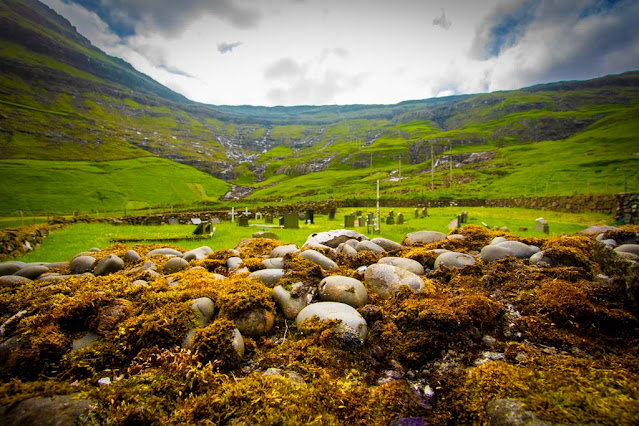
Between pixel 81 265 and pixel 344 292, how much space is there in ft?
25.0

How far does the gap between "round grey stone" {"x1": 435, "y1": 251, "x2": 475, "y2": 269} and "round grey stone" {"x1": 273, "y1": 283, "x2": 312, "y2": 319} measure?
3.93 meters

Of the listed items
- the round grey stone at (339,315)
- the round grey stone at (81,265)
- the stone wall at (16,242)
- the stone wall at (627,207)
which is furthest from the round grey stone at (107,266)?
the stone wall at (627,207)

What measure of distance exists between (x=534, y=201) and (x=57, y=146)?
14104 centimetres

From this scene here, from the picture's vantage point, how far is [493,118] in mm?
169375

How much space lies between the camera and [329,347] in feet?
13.7

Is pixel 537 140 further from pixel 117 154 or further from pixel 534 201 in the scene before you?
pixel 117 154

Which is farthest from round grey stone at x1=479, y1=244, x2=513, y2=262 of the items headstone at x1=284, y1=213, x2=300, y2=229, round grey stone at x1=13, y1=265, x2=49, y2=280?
headstone at x1=284, y1=213, x2=300, y2=229

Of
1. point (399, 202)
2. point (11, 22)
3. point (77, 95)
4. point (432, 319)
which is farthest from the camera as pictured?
point (11, 22)

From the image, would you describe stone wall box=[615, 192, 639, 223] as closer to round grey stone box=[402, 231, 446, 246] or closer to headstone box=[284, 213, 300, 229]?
round grey stone box=[402, 231, 446, 246]

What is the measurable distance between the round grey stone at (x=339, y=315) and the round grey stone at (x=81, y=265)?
6.83 m

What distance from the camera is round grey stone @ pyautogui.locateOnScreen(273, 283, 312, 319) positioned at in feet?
17.3

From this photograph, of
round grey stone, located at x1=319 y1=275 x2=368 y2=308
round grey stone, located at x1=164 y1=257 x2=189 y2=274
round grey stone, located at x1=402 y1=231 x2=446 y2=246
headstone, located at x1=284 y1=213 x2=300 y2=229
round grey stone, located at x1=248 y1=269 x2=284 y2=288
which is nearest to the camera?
round grey stone, located at x1=319 y1=275 x2=368 y2=308

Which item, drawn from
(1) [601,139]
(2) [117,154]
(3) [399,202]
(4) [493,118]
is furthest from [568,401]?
(4) [493,118]

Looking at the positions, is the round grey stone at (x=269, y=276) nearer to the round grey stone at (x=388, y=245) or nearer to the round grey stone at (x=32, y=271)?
the round grey stone at (x=388, y=245)
